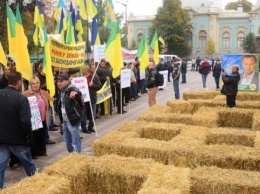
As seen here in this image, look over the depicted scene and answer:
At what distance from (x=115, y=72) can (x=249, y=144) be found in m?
4.85

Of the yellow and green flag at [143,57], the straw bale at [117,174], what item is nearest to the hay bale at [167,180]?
the straw bale at [117,174]

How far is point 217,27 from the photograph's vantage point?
67250 millimetres

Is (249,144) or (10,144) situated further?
(249,144)

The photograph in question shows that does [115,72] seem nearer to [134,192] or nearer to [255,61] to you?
[134,192]

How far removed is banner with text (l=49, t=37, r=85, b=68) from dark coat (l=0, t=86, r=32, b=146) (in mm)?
4338

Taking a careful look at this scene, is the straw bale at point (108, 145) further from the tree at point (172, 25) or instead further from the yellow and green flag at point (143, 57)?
the tree at point (172, 25)

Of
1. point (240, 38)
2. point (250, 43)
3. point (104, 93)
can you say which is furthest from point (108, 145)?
point (240, 38)

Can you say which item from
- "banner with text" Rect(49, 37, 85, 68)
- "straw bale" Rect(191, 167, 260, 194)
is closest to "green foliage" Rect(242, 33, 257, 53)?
"banner with text" Rect(49, 37, 85, 68)

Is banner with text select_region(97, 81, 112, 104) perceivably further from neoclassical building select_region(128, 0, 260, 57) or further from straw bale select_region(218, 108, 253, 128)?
neoclassical building select_region(128, 0, 260, 57)

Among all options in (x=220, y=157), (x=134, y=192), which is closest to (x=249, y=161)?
(x=220, y=157)

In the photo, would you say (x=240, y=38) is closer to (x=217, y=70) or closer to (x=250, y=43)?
(x=250, y=43)

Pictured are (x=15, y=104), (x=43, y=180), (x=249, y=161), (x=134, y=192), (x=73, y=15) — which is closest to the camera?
(x=43, y=180)

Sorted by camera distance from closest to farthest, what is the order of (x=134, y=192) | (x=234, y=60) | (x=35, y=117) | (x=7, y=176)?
(x=134, y=192), (x=7, y=176), (x=35, y=117), (x=234, y=60)

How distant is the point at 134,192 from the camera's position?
4.66 m
